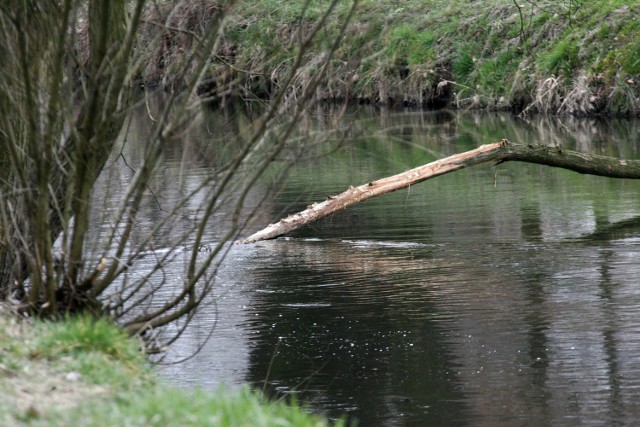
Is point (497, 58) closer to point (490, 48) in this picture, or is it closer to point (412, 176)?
point (490, 48)

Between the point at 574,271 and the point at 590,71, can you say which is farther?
the point at 590,71

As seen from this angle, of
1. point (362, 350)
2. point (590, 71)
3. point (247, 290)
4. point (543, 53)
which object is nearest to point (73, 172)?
point (362, 350)

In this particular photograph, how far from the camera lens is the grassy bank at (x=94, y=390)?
4.97 metres

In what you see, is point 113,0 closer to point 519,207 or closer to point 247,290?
point 247,290

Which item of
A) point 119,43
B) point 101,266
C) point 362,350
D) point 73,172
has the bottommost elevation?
point 362,350

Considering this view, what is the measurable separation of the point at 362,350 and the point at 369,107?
2568 centimetres

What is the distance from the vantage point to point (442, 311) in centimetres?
1056

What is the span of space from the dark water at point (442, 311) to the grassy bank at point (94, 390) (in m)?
1.77

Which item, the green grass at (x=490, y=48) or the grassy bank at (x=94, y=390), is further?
the green grass at (x=490, y=48)

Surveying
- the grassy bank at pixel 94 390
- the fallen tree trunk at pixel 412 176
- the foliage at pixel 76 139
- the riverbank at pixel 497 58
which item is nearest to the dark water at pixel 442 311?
the fallen tree trunk at pixel 412 176

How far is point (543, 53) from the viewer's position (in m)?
30.8

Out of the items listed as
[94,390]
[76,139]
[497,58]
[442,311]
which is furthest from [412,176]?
[497,58]

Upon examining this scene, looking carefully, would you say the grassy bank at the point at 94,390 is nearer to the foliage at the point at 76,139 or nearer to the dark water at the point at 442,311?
the foliage at the point at 76,139

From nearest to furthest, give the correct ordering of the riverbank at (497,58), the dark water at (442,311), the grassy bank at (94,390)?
the grassy bank at (94,390)
the dark water at (442,311)
the riverbank at (497,58)
